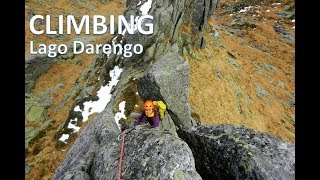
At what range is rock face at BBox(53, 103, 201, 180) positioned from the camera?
7.11 metres

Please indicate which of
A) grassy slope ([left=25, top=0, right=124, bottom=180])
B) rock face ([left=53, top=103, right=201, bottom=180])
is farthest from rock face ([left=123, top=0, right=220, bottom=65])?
rock face ([left=53, top=103, right=201, bottom=180])

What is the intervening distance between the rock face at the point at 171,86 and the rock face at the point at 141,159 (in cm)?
454

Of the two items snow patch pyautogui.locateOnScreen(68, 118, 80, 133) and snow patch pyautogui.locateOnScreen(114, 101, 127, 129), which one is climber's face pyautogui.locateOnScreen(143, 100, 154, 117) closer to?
snow patch pyautogui.locateOnScreen(114, 101, 127, 129)

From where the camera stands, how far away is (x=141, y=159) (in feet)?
24.8

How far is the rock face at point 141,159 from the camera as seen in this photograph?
7.11 metres

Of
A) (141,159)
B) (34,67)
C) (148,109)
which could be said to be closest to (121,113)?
(148,109)

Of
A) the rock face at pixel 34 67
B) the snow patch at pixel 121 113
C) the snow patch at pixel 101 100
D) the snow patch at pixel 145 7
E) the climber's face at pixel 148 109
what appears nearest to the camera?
the climber's face at pixel 148 109

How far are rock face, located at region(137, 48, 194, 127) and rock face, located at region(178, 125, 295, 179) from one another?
190 inches

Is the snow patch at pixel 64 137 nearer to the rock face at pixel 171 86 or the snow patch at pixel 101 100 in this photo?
the snow patch at pixel 101 100

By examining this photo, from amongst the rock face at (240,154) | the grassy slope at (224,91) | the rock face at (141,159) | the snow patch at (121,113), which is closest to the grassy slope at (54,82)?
the grassy slope at (224,91)

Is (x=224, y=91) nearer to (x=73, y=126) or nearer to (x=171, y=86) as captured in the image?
(x=171, y=86)
